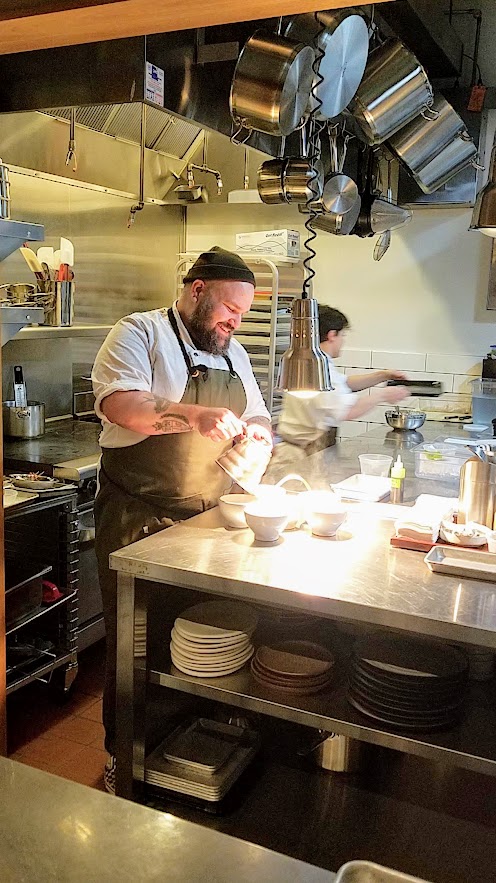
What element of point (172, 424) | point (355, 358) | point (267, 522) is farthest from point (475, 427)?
point (267, 522)

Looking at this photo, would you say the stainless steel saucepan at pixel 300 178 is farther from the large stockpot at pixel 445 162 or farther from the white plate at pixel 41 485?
the white plate at pixel 41 485

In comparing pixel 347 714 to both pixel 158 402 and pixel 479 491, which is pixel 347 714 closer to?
pixel 479 491

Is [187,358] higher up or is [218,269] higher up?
[218,269]

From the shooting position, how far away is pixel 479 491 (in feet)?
7.87

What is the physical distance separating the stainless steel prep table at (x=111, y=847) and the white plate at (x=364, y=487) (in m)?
1.80

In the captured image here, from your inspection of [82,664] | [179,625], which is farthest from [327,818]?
[82,664]

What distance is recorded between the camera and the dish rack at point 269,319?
5254 mm

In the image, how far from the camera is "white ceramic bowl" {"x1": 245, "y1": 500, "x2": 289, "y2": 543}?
223 centimetres

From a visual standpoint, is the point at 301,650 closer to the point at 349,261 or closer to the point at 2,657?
the point at 2,657

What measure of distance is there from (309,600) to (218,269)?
5.09ft

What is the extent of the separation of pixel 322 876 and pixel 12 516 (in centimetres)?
234

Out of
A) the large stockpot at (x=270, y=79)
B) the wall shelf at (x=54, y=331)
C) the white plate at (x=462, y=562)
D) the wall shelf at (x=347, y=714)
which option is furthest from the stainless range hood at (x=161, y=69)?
the wall shelf at (x=347, y=714)

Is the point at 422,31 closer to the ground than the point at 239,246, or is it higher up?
higher up

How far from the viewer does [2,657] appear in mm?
2818
